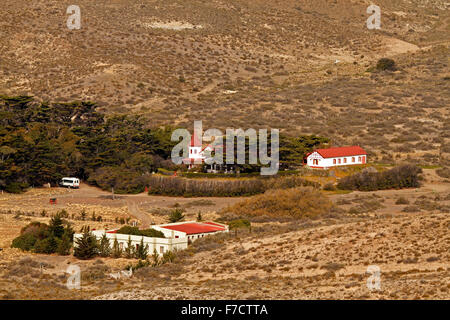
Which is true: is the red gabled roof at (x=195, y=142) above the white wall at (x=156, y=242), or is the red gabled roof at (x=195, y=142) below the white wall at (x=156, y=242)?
above

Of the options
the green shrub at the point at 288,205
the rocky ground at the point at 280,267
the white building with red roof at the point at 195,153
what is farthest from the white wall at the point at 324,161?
the rocky ground at the point at 280,267

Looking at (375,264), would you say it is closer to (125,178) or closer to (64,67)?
(125,178)

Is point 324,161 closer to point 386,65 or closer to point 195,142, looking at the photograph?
point 195,142

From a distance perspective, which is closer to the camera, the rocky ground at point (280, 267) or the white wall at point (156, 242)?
the rocky ground at point (280, 267)

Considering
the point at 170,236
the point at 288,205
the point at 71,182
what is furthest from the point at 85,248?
the point at 71,182

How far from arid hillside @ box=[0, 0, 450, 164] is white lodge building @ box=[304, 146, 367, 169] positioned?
562cm

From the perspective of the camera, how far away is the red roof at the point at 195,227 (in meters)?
51.8

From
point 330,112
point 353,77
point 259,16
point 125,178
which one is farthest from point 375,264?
point 259,16

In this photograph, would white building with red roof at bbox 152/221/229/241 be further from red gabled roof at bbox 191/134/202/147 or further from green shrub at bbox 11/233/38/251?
red gabled roof at bbox 191/134/202/147

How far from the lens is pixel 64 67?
123 m

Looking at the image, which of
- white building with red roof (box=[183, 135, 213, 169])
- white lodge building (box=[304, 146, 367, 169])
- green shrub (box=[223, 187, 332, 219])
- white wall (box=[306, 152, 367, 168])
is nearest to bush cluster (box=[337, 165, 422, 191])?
white wall (box=[306, 152, 367, 168])

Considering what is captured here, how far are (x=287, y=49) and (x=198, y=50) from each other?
1729 cm

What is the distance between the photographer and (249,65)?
135m

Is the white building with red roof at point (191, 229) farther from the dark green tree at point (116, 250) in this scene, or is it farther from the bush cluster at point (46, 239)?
the bush cluster at point (46, 239)
